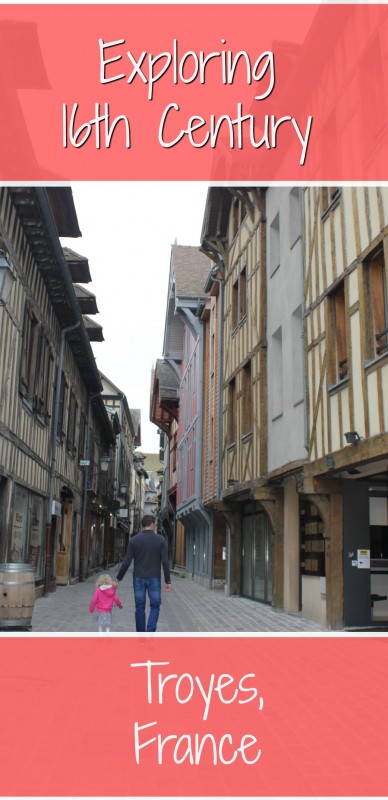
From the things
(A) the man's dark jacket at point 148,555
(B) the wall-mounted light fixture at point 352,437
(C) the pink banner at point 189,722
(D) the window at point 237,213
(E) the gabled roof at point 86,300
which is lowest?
(C) the pink banner at point 189,722

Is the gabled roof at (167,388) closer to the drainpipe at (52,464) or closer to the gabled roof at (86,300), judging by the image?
the gabled roof at (86,300)

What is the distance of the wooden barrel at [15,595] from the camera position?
7.89 meters

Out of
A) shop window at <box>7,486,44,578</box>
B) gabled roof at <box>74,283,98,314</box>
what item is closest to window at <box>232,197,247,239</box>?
gabled roof at <box>74,283,98,314</box>

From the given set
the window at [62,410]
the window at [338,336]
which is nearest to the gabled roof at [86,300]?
the window at [62,410]

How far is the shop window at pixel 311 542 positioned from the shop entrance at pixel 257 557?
1.70 m

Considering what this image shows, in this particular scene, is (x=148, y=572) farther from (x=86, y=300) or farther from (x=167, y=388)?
(x=167, y=388)

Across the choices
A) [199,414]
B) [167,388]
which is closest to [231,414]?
[199,414]

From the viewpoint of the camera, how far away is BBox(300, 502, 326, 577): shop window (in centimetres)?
1168

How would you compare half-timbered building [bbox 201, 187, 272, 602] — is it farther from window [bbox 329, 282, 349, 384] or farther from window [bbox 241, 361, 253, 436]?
window [bbox 329, 282, 349, 384]

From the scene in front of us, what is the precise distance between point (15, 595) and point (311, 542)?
5.83 m

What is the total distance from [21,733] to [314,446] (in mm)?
7136

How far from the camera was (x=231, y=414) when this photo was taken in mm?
18016

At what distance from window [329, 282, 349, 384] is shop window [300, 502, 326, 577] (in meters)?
2.71

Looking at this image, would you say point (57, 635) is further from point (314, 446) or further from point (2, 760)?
point (2, 760)
